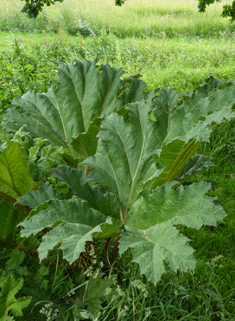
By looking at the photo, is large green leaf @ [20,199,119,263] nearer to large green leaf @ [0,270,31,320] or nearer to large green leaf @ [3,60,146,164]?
large green leaf @ [0,270,31,320]

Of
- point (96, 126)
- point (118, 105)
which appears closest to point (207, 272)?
point (96, 126)

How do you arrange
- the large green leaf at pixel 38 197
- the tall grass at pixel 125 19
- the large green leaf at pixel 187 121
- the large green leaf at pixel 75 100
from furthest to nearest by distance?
the tall grass at pixel 125 19 → the large green leaf at pixel 75 100 → the large green leaf at pixel 38 197 → the large green leaf at pixel 187 121

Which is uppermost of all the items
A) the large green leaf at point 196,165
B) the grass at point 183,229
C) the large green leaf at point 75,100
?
the large green leaf at point 75,100

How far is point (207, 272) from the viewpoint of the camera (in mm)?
1338

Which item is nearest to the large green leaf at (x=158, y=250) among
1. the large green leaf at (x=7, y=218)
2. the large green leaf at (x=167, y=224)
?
the large green leaf at (x=167, y=224)

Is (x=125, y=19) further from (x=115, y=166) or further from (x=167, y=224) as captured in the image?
(x=167, y=224)

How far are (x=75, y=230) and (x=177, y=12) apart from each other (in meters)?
10.1

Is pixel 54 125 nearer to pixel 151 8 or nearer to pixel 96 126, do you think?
pixel 96 126

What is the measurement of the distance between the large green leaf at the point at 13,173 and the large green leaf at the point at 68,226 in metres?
0.24

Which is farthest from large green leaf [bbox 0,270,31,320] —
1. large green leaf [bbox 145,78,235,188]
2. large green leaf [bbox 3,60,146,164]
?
large green leaf [bbox 3,60,146,164]

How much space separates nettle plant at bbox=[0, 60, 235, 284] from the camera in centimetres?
92

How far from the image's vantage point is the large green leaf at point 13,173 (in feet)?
3.55

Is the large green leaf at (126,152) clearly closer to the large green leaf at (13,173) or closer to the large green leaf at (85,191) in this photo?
the large green leaf at (85,191)

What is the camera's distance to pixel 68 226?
0.96 m
